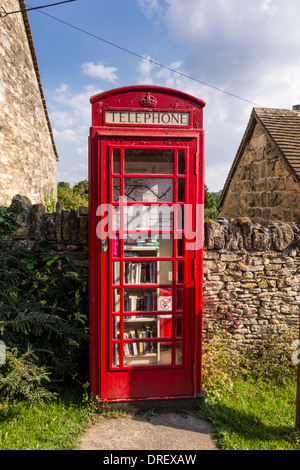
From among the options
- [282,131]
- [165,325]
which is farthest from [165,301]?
[282,131]

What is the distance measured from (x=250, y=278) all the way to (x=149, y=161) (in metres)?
2.36

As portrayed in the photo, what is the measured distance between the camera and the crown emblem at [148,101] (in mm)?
3182

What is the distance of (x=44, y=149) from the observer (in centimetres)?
1255

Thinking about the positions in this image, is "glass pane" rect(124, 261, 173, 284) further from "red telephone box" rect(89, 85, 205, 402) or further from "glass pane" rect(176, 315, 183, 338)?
"glass pane" rect(176, 315, 183, 338)

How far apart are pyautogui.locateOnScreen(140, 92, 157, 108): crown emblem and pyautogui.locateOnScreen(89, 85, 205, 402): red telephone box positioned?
10mm

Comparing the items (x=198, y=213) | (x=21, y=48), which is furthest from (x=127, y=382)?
(x=21, y=48)

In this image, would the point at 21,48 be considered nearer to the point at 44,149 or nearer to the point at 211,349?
the point at 44,149

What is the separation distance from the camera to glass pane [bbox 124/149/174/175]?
3.25 m

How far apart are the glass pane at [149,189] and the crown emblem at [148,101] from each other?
0.77 metres

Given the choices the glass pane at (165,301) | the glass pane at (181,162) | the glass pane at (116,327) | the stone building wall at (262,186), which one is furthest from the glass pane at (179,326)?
the stone building wall at (262,186)

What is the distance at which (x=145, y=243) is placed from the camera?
338cm

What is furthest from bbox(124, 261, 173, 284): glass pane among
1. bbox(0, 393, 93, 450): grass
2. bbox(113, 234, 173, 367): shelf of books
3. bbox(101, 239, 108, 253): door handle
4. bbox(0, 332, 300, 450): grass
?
bbox(0, 393, 93, 450): grass

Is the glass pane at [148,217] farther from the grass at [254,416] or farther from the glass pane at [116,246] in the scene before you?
the grass at [254,416]
